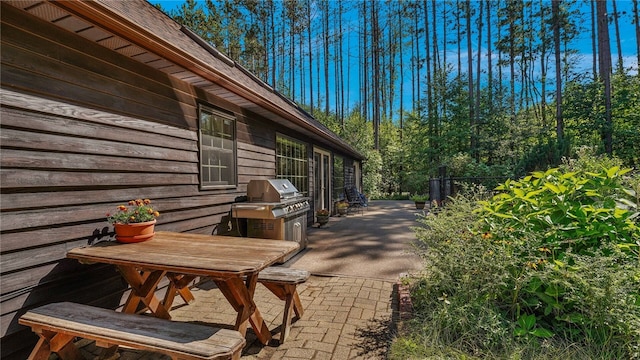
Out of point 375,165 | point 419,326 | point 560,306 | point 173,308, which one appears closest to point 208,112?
point 173,308

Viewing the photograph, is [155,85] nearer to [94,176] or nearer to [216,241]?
[94,176]

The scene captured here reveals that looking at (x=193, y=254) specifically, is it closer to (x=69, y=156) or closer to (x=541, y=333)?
(x=69, y=156)

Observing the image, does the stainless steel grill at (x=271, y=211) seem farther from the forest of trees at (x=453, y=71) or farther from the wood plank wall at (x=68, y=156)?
the forest of trees at (x=453, y=71)

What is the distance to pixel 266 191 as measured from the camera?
4473 millimetres

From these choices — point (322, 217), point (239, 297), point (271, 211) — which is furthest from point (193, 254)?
point (322, 217)

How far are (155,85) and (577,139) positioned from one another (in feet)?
41.3

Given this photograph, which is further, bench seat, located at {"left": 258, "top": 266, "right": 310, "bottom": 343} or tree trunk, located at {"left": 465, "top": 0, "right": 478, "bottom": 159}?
tree trunk, located at {"left": 465, "top": 0, "right": 478, "bottom": 159}

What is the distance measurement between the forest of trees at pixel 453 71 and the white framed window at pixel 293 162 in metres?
6.76

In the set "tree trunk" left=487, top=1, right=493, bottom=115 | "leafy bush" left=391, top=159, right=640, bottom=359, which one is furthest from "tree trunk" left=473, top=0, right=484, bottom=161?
"leafy bush" left=391, top=159, right=640, bottom=359

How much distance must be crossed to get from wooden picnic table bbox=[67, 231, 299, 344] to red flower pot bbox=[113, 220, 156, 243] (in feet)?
0.20

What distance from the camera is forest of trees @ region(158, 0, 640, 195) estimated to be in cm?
971

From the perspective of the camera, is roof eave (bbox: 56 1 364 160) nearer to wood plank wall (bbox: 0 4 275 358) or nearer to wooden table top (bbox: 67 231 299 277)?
wood plank wall (bbox: 0 4 275 358)

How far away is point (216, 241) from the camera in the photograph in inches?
95.6

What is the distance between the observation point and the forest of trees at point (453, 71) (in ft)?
31.9
